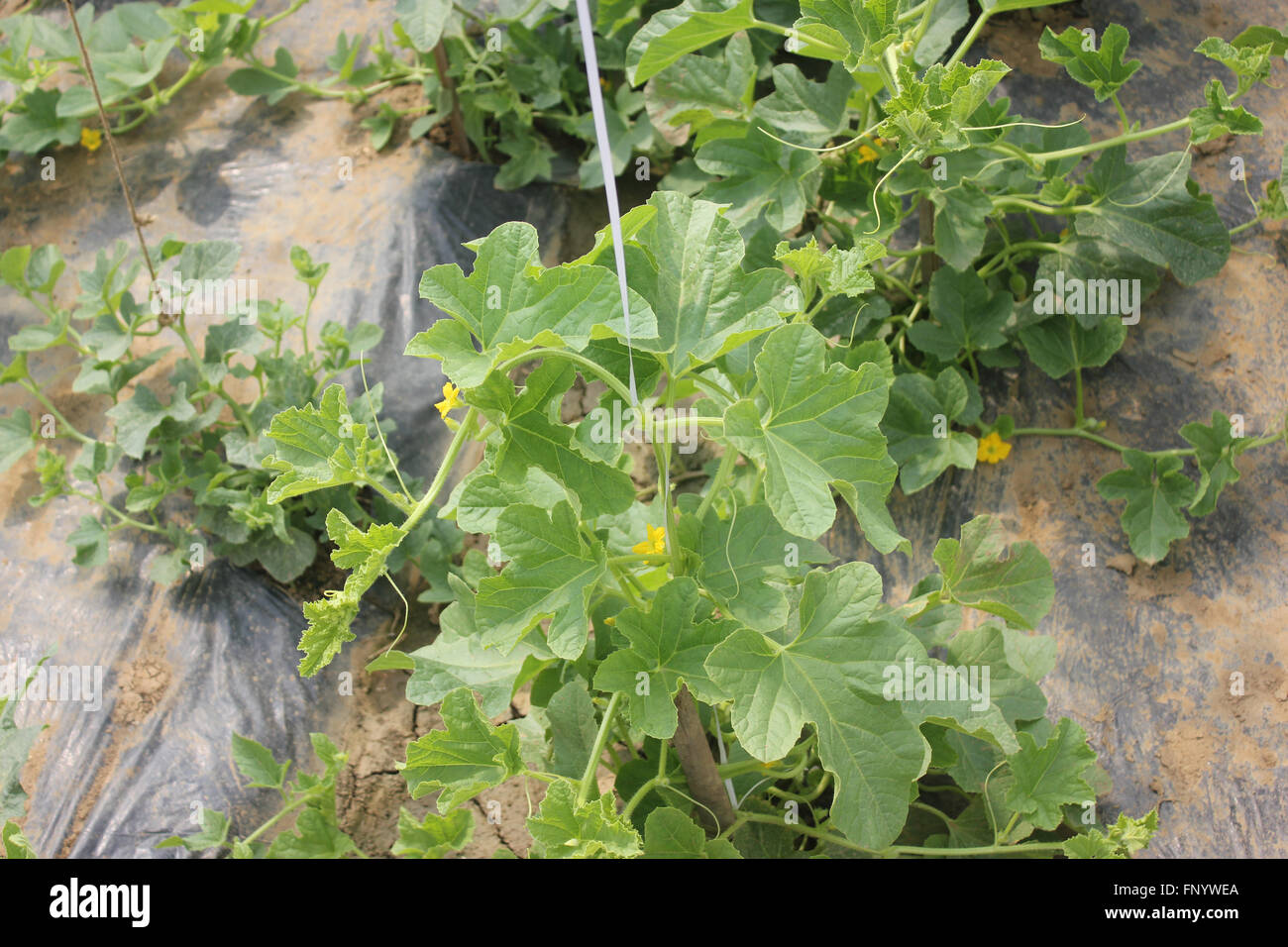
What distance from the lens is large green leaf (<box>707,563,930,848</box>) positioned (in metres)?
1.62

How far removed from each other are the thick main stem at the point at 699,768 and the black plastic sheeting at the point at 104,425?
1.22 meters

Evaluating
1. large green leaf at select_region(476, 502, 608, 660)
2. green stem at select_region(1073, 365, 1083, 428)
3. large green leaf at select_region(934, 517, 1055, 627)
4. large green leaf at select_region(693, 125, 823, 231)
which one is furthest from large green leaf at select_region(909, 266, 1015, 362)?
large green leaf at select_region(476, 502, 608, 660)

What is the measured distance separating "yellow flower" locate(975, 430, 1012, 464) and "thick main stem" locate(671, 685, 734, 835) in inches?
52.7

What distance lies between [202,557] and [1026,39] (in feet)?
9.97

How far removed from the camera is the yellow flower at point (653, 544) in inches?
84.4

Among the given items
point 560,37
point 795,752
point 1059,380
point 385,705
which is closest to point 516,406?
point 795,752

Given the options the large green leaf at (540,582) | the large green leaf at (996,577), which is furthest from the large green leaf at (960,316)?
the large green leaf at (540,582)

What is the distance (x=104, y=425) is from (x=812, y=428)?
8.50 ft

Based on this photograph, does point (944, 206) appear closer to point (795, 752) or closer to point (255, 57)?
point (795, 752)

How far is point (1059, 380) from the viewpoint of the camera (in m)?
3.02

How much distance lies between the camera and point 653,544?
2152 mm

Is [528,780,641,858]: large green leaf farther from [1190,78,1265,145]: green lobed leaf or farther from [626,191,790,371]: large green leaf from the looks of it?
[1190,78,1265,145]: green lobed leaf

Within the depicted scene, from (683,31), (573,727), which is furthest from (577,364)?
(683,31)

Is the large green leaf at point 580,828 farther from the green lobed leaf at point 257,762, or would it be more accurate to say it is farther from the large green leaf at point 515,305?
the green lobed leaf at point 257,762
